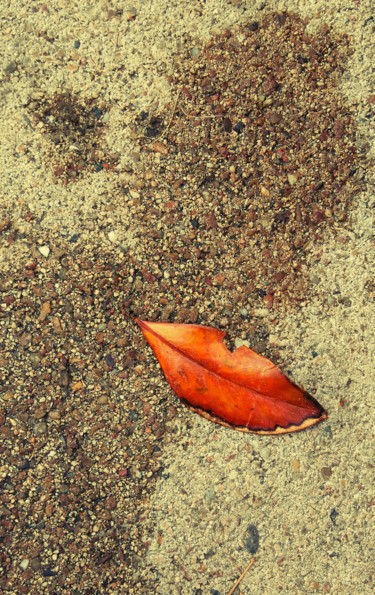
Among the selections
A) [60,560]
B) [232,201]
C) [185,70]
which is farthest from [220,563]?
[185,70]

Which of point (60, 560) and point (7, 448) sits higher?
point (7, 448)

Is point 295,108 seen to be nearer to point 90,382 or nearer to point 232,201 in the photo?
point 232,201

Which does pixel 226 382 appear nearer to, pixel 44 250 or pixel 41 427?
pixel 41 427

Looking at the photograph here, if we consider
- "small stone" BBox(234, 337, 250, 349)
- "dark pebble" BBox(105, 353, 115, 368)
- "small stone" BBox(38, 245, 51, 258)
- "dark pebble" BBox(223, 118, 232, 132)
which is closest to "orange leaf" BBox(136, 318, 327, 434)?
"small stone" BBox(234, 337, 250, 349)

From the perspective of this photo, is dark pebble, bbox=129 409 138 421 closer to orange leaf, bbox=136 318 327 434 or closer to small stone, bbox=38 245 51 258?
orange leaf, bbox=136 318 327 434

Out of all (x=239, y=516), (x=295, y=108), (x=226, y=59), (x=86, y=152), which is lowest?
(x=239, y=516)

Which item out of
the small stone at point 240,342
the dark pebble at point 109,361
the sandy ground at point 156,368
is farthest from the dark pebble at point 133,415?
the small stone at point 240,342
